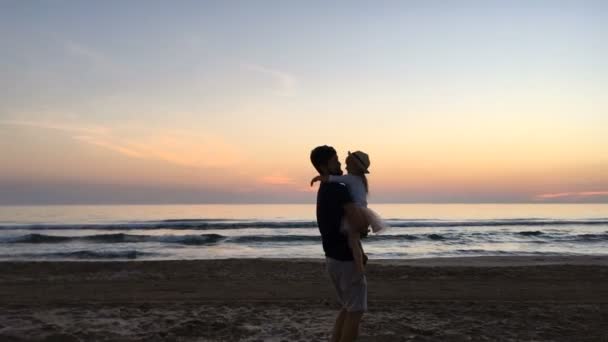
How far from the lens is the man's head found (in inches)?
131

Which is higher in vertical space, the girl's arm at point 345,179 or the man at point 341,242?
the girl's arm at point 345,179

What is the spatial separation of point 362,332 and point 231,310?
6.50 ft

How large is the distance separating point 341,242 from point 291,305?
12.5 ft

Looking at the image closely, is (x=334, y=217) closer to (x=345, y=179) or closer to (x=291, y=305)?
(x=345, y=179)

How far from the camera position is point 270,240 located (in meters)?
23.4

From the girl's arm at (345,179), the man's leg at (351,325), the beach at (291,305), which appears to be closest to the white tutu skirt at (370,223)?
the girl's arm at (345,179)

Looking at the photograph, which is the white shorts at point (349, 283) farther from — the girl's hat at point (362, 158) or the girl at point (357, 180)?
the girl's hat at point (362, 158)

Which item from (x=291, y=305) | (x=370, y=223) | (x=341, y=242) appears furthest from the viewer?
(x=291, y=305)

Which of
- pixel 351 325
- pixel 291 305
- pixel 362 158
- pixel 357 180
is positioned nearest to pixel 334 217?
pixel 357 180

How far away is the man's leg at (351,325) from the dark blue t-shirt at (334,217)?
428 mm

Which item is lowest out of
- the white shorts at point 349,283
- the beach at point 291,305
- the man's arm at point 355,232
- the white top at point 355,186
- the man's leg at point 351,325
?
the beach at point 291,305

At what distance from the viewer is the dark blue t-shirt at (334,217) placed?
3.18m

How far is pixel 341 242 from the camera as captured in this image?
127 inches

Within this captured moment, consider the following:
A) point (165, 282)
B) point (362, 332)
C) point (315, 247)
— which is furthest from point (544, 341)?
point (315, 247)
